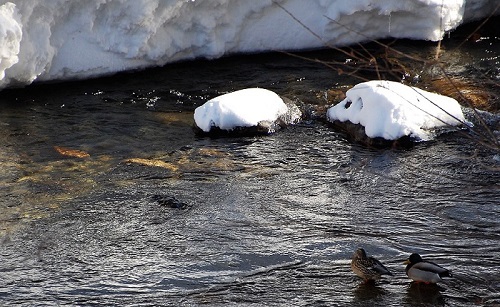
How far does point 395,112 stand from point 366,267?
3.64 m

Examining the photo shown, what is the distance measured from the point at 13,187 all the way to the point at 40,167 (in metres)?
0.59

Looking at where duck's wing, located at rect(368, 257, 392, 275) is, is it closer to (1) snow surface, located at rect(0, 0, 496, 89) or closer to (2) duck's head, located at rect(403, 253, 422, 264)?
(2) duck's head, located at rect(403, 253, 422, 264)

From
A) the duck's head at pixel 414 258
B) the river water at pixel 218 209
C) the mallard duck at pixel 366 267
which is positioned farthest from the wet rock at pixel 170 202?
the duck's head at pixel 414 258

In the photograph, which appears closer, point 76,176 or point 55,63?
point 76,176

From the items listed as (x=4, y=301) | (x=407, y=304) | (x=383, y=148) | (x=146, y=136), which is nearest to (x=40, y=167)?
(x=146, y=136)

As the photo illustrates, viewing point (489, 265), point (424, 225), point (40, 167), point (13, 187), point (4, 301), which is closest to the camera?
point (4, 301)

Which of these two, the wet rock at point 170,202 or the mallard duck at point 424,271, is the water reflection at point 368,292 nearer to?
the mallard duck at point 424,271

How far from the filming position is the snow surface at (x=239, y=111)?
381 inches

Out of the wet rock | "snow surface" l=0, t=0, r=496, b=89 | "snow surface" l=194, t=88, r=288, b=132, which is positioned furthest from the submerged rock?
the wet rock

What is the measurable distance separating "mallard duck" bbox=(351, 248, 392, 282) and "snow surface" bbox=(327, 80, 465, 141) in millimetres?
3260

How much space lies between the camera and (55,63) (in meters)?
11.3

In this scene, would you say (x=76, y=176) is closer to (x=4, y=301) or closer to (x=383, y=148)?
(x=4, y=301)

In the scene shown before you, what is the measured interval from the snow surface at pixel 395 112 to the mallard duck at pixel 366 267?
10.7 feet

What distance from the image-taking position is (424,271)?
6.00 meters
